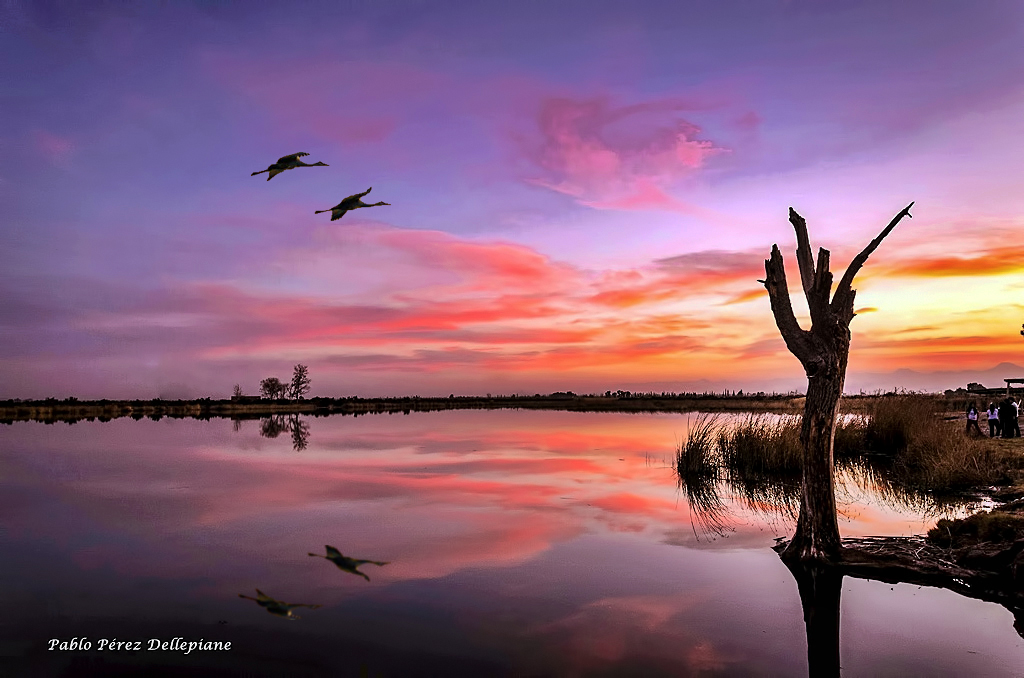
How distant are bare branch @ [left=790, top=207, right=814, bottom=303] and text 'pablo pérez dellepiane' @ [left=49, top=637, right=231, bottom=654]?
8.95 meters

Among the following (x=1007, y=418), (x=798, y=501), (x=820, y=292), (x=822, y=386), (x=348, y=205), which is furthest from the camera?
(x=1007, y=418)

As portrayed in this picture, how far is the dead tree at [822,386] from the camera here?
9.34 meters

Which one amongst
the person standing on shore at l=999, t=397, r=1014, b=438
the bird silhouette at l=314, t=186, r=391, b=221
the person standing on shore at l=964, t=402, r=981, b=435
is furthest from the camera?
the person standing on shore at l=964, t=402, r=981, b=435

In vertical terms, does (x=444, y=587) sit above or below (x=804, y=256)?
below

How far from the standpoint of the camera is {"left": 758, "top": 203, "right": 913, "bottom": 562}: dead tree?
9336mm

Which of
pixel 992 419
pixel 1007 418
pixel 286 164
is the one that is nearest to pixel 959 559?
pixel 286 164

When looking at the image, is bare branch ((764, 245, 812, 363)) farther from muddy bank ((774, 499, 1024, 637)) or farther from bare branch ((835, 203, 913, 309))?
muddy bank ((774, 499, 1024, 637))

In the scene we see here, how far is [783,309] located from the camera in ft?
32.6

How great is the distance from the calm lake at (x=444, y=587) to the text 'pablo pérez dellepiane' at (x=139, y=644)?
9 centimetres

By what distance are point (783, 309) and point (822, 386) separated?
1301 millimetres

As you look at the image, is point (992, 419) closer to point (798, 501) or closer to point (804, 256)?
point (798, 501)

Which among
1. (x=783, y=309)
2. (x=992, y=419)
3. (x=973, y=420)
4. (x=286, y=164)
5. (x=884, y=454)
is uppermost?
(x=286, y=164)

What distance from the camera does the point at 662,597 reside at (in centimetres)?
848

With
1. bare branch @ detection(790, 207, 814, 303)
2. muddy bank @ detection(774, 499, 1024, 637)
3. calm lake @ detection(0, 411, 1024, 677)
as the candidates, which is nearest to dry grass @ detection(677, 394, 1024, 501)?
calm lake @ detection(0, 411, 1024, 677)
